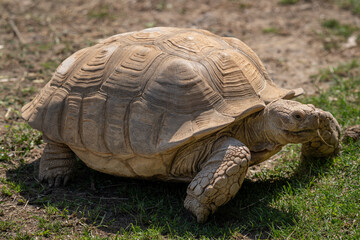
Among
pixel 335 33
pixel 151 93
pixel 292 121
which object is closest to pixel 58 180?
pixel 151 93

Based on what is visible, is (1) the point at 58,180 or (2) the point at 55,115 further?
(1) the point at 58,180

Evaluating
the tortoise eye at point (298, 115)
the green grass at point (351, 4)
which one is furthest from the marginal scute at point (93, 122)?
the green grass at point (351, 4)

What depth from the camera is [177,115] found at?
140 inches

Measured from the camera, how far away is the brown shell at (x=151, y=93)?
3566 mm

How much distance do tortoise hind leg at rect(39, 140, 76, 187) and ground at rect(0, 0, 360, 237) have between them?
27cm

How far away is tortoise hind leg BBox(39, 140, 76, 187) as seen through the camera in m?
4.16

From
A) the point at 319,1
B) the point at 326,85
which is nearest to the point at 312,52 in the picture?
the point at 326,85

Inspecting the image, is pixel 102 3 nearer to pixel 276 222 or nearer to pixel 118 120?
pixel 118 120

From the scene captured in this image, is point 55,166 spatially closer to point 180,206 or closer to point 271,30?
point 180,206

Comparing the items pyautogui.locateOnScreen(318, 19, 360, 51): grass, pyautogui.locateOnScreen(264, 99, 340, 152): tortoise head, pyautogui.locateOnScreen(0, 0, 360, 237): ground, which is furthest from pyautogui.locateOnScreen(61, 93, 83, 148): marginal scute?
pyautogui.locateOnScreen(318, 19, 360, 51): grass

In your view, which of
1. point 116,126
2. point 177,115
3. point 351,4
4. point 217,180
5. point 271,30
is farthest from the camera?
point 351,4

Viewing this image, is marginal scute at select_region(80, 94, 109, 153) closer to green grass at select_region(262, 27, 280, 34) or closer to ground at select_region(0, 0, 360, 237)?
ground at select_region(0, 0, 360, 237)

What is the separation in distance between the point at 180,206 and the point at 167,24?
4707 mm

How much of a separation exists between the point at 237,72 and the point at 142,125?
946 mm
